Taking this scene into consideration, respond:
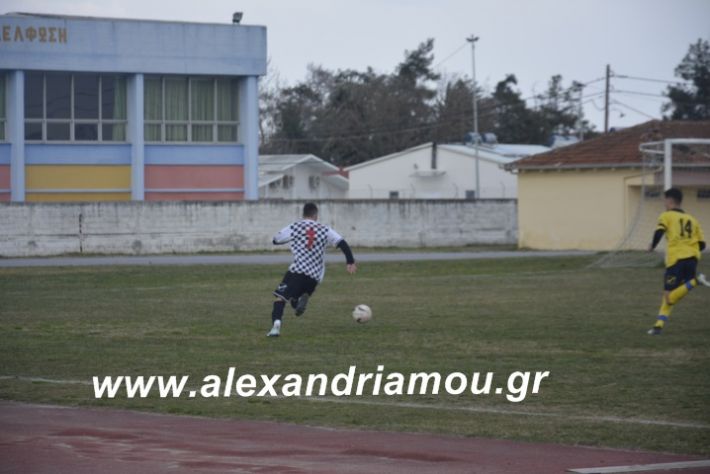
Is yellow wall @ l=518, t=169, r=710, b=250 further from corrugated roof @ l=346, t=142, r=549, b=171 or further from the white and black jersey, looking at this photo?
the white and black jersey

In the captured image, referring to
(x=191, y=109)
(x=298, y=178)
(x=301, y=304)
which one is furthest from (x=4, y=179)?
(x=301, y=304)

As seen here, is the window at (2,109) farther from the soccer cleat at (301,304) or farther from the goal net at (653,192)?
the soccer cleat at (301,304)

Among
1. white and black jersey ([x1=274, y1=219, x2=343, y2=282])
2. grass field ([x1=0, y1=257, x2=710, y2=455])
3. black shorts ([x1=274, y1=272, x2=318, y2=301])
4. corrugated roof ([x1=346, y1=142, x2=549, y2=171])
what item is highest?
A: corrugated roof ([x1=346, y1=142, x2=549, y2=171])

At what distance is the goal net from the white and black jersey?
2283cm

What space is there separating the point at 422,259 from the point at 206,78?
18595 millimetres

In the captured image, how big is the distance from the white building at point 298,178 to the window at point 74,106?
26.4 meters

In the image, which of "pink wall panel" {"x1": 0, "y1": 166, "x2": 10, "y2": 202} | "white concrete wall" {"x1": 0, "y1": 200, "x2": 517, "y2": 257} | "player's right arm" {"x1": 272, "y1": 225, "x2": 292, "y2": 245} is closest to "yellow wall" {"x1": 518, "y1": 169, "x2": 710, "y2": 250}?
"white concrete wall" {"x1": 0, "y1": 200, "x2": 517, "y2": 257}

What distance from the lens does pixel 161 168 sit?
5378 cm

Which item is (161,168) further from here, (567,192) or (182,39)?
(567,192)

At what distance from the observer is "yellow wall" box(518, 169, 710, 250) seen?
45688 millimetres

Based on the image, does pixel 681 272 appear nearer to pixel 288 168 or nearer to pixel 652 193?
pixel 652 193

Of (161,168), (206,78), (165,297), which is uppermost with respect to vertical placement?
(206,78)

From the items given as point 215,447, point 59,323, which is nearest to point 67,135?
point 59,323

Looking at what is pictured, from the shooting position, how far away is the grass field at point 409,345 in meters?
10.8
